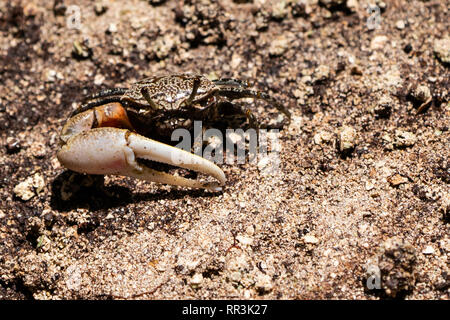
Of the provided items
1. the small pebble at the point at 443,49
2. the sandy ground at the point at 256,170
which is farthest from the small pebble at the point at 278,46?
the small pebble at the point at 443,49

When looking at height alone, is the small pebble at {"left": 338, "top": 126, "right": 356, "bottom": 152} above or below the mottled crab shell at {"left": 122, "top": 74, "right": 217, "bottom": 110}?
below

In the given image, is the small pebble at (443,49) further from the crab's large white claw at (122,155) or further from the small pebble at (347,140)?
the crab's large white claw at (122,155)

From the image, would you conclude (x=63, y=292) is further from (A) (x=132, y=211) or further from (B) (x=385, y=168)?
(B) (x=385, y=168)

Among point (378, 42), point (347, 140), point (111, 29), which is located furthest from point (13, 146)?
point (378, 42)

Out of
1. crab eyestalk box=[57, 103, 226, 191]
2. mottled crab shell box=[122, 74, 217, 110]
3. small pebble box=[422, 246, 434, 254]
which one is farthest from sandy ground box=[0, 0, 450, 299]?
mottled crab shell box=[122, 74, 217, 110]

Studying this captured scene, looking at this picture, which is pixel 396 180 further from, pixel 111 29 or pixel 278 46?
pixel 111 29

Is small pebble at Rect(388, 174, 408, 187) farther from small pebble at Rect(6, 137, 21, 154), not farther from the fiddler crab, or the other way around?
small pebble at Rect(6, 137, 21, 154)

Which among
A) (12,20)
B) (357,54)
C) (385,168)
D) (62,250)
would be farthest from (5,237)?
(357,54)
